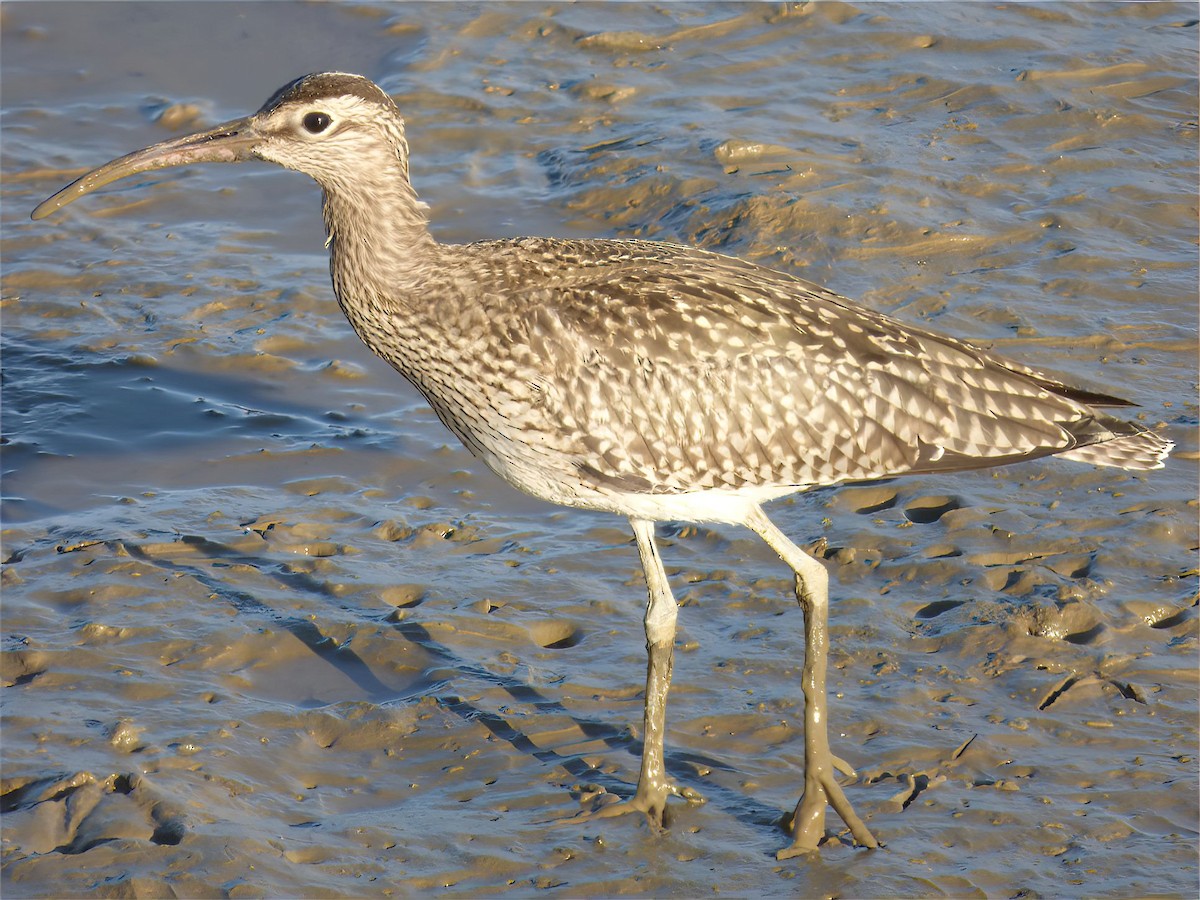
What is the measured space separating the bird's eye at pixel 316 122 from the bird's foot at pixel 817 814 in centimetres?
306

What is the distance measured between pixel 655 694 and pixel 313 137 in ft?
8.25

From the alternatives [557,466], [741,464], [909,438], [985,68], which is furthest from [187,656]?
[985,68]

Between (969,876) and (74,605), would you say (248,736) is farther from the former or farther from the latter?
(969,876)

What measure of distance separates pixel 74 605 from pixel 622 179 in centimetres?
504

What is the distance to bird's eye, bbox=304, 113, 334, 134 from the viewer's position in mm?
5738

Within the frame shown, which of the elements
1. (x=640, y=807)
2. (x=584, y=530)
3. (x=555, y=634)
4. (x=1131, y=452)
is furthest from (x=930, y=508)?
(x=640, y=807)

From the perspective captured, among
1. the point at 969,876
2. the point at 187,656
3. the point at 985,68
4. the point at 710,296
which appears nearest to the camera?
the point at 969,876

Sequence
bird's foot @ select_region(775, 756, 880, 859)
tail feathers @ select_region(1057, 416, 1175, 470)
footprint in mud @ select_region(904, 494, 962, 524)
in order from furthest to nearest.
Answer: footprint in mud @ select_region(904, 494, 962, 524), tail feathers @ select_region(1057, 416, 1175, 470), bird's foot @ select_region(775, 756, 880, 859)

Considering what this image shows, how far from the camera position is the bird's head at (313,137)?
5.72 m

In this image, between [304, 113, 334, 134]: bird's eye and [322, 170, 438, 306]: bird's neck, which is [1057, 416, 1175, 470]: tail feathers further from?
[304, 113, 334, 134]: bird's eye

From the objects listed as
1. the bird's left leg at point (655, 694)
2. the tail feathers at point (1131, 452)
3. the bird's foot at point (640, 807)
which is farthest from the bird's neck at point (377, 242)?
the tail feathers at point (1131, 452)

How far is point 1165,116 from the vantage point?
1072 cm

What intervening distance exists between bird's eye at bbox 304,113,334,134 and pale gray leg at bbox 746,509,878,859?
7.25ft

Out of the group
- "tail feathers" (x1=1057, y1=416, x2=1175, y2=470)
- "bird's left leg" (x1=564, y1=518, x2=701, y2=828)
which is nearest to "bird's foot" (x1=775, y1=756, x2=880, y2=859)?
"bird's left leg" (x1=564, y1=518, x2=701, y2=828)
